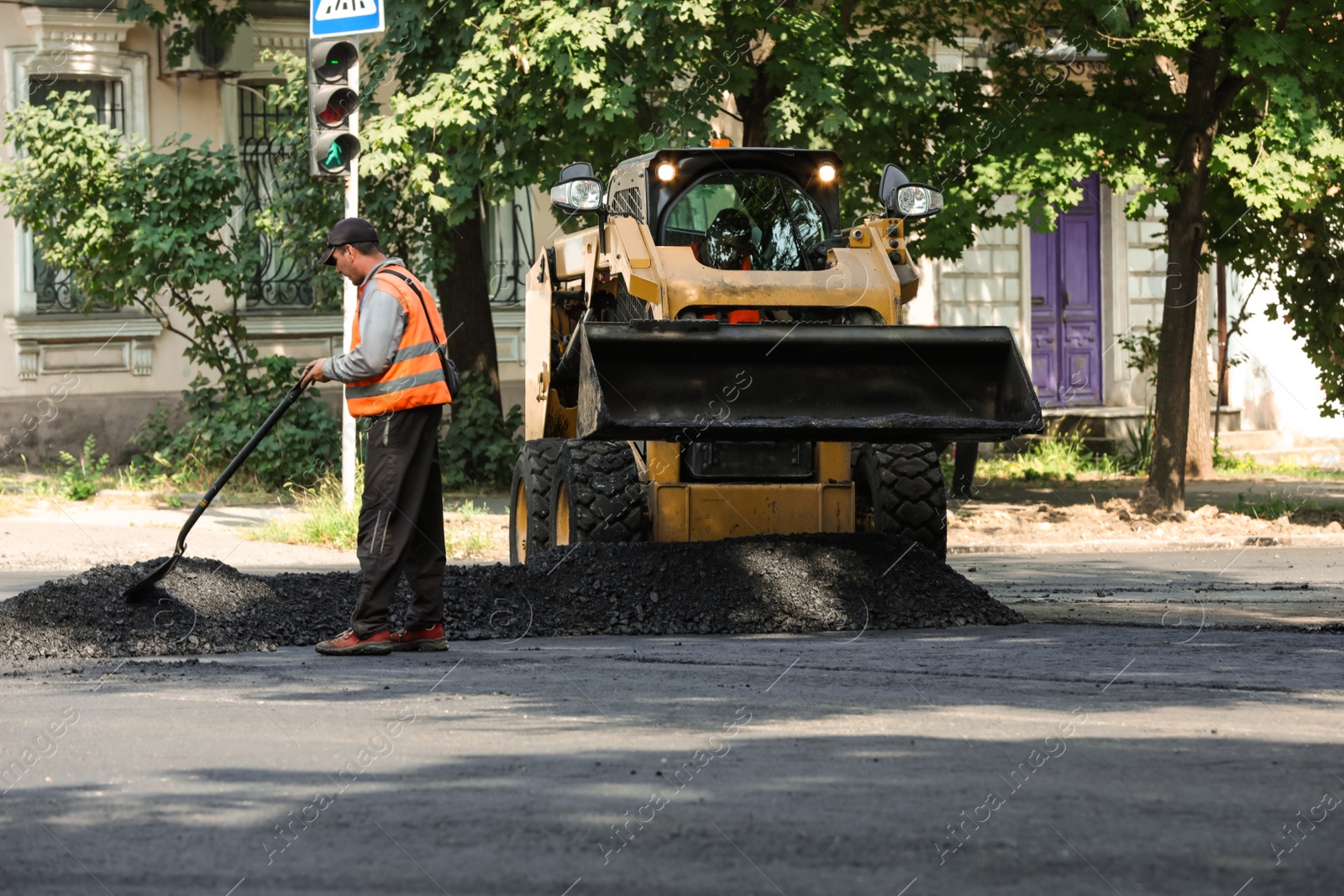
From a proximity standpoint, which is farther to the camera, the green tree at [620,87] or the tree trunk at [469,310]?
the tree trunk at [469,310]

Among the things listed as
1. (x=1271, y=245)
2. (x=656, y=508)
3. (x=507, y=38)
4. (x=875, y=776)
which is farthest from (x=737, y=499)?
(x=1271, y=245)

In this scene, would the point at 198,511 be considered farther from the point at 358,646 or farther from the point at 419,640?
the point at 419,640

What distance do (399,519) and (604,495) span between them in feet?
6.89

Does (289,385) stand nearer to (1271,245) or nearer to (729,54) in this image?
(729,54)

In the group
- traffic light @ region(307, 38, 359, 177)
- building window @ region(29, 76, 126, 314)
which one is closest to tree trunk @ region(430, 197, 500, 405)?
building window @ region(29, 76, 126, 314)

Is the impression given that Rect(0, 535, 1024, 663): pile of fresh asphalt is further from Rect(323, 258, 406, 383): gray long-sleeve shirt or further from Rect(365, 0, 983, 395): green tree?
Rect(365, 0, 983, 395): green tree

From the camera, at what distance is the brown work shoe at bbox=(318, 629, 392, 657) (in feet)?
27.1

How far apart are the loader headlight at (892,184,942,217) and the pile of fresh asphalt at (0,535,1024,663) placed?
2.04 m

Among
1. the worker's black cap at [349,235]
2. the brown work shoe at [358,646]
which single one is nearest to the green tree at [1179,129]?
the worker's black cap at [349,235]

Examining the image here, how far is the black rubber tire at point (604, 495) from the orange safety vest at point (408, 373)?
1.86 m

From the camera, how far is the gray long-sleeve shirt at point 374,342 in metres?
8.21

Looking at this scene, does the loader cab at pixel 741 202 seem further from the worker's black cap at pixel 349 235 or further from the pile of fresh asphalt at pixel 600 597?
the worker's black cap at pixel 349 235

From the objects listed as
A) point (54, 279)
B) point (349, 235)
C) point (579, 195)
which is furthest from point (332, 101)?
point (54, 279)

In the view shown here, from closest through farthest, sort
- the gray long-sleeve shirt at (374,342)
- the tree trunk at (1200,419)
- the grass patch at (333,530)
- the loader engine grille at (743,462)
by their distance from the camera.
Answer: the gray long-sleeve shirt at (374,342) < the loader engine grille at (743,462) < the grass patch at (333,530) < the tree trunk at (1200,419)
